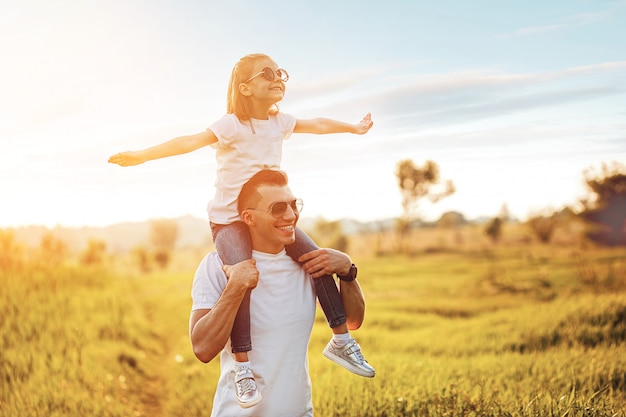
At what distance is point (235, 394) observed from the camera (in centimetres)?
391

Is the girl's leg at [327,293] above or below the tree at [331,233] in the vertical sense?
above

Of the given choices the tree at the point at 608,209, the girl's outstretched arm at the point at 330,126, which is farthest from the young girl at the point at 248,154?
the tree at the point at 608,209

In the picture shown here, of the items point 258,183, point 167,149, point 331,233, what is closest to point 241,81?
point 167,149

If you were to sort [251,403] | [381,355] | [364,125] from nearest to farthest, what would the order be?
[251,403], [364,125], [381,355]

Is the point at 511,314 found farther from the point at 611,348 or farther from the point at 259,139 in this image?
the point at 259,139

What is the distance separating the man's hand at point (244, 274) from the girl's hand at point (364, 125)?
1.80 m

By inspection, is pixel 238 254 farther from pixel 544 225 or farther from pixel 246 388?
pixel 544 225

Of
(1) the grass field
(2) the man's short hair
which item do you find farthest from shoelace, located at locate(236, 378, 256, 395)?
(1) the grass field

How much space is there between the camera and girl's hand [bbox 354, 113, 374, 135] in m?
5.13

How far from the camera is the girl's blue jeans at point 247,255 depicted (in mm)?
3932

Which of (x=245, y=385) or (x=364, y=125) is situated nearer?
(x=245, y=385)

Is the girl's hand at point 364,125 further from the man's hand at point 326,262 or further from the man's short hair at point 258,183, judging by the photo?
the man's hand at point 326,262

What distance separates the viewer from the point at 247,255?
4082 mm

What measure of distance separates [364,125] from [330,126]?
1.16 ft
